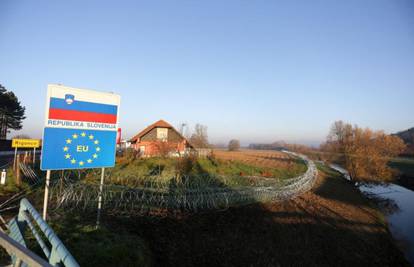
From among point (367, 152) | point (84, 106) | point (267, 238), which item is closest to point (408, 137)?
point (367, 152)

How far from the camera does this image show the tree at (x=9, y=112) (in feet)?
107

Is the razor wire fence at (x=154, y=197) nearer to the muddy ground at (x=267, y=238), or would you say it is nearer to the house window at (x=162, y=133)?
the muddy ground at (x=267, y=238)

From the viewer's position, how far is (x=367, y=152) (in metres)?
31.1

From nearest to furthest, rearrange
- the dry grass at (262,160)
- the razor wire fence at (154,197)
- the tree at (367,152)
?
the razor wire fence at (154,197) < the tree at (367,152) < the dry grass at (262,160)

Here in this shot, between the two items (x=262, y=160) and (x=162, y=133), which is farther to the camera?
(x=262, y=160)

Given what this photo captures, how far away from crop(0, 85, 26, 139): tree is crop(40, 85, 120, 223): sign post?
3745 centimetres

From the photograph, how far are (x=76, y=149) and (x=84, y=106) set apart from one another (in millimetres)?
1090

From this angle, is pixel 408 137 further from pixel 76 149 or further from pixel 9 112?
pixel 9 112

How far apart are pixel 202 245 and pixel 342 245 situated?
8.19 metres

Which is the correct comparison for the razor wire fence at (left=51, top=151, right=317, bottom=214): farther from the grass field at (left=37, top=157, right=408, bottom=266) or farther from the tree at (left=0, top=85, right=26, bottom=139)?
the tree at (left=0, top=85, right=26, bottom=139)

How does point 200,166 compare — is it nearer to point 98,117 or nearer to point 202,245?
point 202,245

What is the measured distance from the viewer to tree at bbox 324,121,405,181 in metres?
29.9

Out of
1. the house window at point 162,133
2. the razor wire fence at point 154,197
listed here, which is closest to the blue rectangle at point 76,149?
the razor wire fence at point 154,197

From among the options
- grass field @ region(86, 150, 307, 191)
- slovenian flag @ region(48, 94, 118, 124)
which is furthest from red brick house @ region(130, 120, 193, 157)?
slovenian flag @ region(48, 94, 118, 124)
